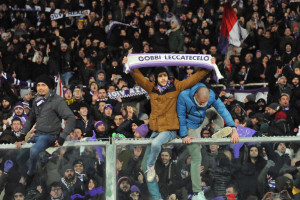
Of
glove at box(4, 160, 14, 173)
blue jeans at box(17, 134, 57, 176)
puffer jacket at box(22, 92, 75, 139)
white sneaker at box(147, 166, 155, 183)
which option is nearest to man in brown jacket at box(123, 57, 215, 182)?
white sneaker at box(147, 166, 155, 183)

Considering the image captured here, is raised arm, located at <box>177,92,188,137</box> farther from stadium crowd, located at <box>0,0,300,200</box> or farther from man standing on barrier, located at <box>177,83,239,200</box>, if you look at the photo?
stadium crowd, located at <box>0,0,300,200</box>

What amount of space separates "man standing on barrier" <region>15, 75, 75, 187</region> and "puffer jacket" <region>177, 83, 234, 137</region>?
1.33m

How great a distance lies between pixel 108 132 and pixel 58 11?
9.56 meters

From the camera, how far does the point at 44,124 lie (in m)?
9.61

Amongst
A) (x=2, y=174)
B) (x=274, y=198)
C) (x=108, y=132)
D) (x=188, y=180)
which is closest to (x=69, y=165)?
(x=2, y=174)

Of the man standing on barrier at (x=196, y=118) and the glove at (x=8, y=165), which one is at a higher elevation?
the man standing on barrier at (x=196, y=118)

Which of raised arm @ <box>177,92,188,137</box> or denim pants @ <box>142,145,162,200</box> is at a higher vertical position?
raised arm @ <box>177,92,188,137</box>

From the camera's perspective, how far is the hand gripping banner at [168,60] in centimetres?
990

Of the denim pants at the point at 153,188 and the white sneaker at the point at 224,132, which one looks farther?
the white sneaker at the point at 224,132

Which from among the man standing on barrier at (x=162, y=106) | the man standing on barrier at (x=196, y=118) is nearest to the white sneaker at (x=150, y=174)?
the man standing on barrier at (x=162, y=106)

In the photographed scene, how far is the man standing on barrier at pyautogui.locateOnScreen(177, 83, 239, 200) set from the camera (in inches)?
376

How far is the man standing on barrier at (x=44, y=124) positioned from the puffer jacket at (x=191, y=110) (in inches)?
52.3

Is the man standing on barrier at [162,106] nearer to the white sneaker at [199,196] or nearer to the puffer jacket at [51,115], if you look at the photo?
the white sneaker at [199,196]

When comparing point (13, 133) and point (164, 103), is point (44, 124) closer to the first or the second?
point (164, 103)
